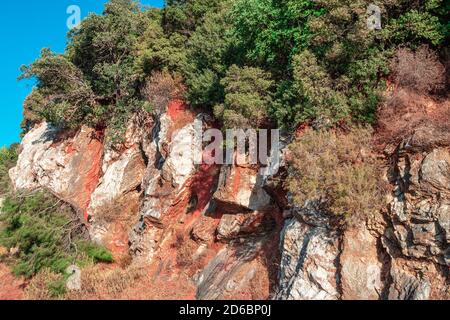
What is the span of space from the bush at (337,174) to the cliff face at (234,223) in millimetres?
393

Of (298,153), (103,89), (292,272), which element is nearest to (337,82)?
(298,153)

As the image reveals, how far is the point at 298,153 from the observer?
8.49 m

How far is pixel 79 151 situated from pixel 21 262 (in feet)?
30.5

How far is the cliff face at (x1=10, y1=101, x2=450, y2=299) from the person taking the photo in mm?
7133

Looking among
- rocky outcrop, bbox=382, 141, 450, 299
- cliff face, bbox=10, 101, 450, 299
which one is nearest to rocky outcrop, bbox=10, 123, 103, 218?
cliff face, bbox=10, 101, 450, 299

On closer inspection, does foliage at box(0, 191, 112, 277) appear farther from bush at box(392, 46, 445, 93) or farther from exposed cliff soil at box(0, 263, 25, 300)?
bush at box(392, 46, 445, 93)

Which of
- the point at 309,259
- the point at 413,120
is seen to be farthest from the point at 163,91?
the point at 413,120

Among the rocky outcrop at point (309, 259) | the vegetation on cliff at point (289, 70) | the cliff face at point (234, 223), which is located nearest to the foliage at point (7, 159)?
the cliff face at point (234, 223)

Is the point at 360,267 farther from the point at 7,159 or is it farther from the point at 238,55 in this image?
the point at 7,159

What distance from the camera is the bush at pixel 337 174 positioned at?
7.64m

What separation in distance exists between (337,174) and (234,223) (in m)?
4.62

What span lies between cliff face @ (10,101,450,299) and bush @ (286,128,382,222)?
0.39m

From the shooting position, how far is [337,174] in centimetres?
782

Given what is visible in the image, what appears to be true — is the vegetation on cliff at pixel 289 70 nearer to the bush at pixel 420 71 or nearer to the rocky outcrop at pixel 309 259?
the bush at pixel 420 71
